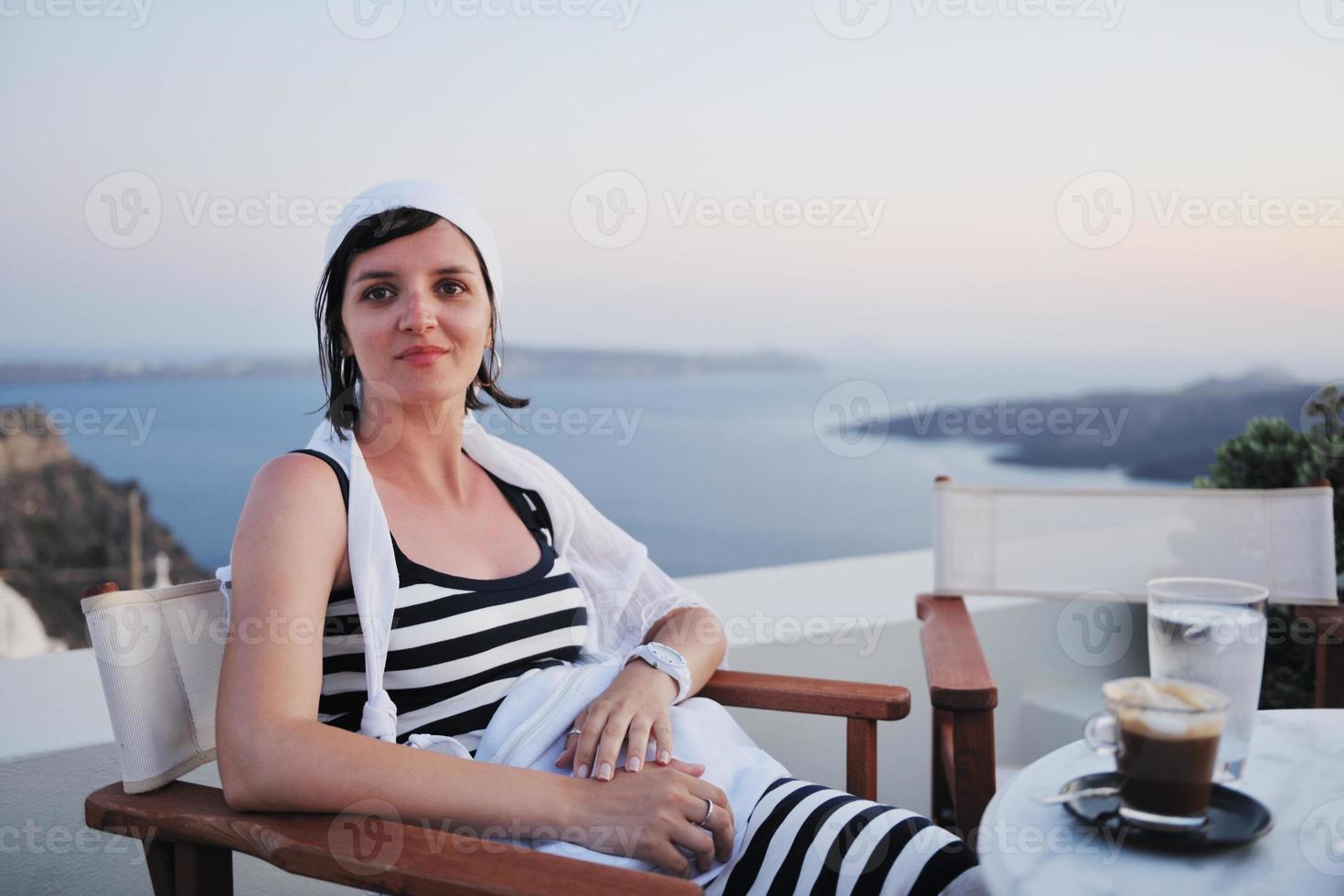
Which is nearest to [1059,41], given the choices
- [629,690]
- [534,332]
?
[534,332]

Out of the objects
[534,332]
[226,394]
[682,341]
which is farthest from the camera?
[226,394]

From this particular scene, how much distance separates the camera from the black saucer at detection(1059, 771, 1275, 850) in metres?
0.81

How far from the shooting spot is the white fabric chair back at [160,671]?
1.08 m

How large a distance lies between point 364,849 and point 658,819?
0.99 ft

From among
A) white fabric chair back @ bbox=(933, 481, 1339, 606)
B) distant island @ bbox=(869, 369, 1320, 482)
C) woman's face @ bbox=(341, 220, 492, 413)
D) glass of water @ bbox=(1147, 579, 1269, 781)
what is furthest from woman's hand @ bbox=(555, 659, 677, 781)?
distant island @ bbox=(869, 369, 1320, 482)

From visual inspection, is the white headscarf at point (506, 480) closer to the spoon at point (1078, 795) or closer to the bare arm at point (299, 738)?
the bare arm at point (299, 738)

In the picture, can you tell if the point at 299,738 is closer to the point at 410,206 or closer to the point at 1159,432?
the point at 410,206

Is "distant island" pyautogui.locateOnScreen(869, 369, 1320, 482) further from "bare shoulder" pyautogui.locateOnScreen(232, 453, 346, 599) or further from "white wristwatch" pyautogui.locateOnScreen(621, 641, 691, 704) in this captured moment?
"bare shoulder" pyautogui.locateOnScreen(232, 453, 346, 599)

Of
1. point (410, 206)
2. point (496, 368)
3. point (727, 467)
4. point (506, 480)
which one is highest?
point (410, 206)

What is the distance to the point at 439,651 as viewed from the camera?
1.25m

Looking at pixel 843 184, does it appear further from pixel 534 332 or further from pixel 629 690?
pixel 629 690

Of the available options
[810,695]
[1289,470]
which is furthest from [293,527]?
[1289,470]

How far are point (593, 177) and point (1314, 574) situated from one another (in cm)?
175

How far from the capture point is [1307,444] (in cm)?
255
